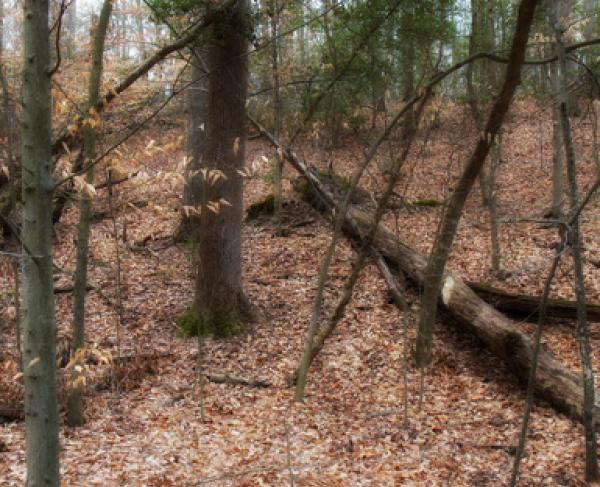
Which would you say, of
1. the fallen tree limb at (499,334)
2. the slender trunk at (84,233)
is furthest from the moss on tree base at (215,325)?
the fallen tree limb at (499,334)

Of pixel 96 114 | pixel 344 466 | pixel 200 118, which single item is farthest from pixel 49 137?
pixel 200 118

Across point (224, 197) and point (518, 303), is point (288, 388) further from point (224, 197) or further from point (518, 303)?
point (518, 303)

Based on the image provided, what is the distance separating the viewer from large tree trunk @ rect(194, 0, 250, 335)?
24.2ft

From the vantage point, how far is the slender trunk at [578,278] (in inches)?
180

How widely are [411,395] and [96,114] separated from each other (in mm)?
5049

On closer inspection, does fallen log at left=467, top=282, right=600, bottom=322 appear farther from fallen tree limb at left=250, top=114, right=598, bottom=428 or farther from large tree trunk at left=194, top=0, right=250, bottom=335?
large tree trunk at left=194, top=0, right=250, bottom=335

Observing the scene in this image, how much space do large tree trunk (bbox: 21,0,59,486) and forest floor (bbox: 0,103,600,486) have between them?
0.54 meters

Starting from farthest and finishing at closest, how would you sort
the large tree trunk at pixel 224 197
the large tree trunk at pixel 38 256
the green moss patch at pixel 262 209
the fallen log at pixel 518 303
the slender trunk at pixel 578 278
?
the green moss patch at pixel 262 209, the fallen log at pixel 518 303, the large tree trunk at pixel 224 197, the slender trunk at pixel 578 278, the large tree trunk at pixel 38 256

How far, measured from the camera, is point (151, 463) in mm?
5250

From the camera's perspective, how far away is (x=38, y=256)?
247cm

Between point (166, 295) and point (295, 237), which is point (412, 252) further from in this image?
point (166, 295)

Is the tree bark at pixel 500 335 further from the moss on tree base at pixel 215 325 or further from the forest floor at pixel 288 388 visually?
the moss on tree base at pixel 215 325

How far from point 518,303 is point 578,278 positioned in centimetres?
338

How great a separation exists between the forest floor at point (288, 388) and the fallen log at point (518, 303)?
0.97ft
